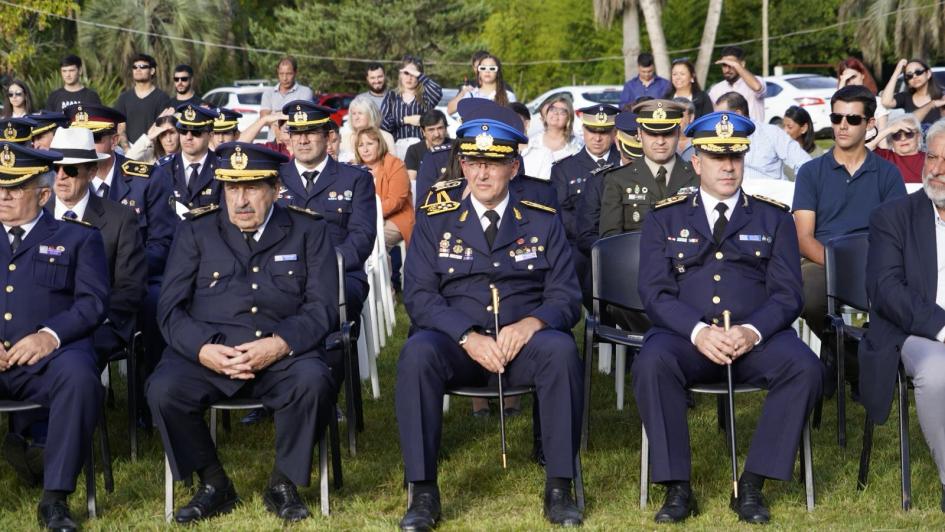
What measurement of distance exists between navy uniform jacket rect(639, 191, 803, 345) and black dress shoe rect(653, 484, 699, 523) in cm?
71

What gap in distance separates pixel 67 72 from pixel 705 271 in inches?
309

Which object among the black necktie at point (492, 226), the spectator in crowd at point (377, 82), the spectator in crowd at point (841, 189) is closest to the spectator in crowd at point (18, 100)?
the spectator in crowd at point (377, 82)

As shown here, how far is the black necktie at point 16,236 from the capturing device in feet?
18.3

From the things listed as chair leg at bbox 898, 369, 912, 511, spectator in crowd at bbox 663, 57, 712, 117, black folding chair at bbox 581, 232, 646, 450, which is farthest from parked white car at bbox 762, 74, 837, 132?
chair leg at bbox 898, 369, 912, 511

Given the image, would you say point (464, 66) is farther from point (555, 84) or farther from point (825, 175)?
point (825, 175)

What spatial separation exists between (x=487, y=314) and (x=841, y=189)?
2.38 metres

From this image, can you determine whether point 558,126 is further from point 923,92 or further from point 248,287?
point 248,287

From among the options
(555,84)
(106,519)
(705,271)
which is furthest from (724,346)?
(555,84)

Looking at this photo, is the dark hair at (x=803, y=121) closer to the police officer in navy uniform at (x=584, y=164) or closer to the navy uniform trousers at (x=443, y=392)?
the police officer in navy uniform at (x=584, y=164)

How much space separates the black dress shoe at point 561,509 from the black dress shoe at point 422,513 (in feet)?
1.45

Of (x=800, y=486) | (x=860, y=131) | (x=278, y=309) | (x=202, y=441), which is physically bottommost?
(x=800, y=486)

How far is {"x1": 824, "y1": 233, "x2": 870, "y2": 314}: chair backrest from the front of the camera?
6.11 m

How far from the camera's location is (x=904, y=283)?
557 centimetres

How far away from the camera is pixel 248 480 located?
19.5 feet
